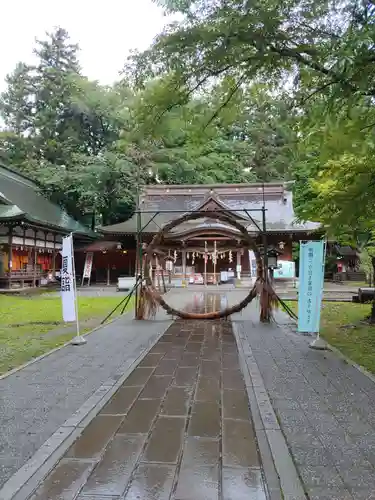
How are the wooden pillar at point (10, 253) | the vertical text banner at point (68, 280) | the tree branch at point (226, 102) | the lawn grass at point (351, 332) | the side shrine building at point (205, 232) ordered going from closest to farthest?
the tree branch at point (226, 102), the lawn grass at point (351, 332), the vertical text banner at point (68, 280), the wooden pillar at point (10, 253), the side shrine building at point (205, 232)

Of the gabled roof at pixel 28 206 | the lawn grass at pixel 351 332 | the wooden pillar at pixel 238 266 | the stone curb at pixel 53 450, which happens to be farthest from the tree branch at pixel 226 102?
the wooden pillar at pixel 238 266

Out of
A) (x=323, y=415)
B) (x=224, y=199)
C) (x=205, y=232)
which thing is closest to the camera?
(x=323, y=415)

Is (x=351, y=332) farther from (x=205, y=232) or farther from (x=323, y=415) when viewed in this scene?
(x=205, y=232)

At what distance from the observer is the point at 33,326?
10000 millimetres

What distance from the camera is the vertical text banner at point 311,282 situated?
769 cm

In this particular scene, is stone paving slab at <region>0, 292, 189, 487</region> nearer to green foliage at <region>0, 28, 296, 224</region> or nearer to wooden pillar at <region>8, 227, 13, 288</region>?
wooden pillar at <region>8, 227, 13, 288</region>

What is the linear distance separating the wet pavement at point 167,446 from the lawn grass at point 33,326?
2.60 metres

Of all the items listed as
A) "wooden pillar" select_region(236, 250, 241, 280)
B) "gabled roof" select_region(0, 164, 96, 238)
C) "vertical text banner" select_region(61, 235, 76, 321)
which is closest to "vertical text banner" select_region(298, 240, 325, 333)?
"vertical text banner" select_region(61, 235, 76, 321)

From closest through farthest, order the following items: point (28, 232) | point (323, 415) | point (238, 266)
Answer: point (323, 415), point (28, 232), point (238, 266)

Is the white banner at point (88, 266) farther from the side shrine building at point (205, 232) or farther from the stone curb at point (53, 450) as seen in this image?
the stone curb at point (53, 450)

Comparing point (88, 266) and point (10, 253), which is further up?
point (10, 253)

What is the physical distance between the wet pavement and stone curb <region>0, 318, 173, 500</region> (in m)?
0.07

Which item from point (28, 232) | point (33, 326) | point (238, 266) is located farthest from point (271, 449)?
point (28, 232)

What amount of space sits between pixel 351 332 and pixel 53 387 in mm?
7059
